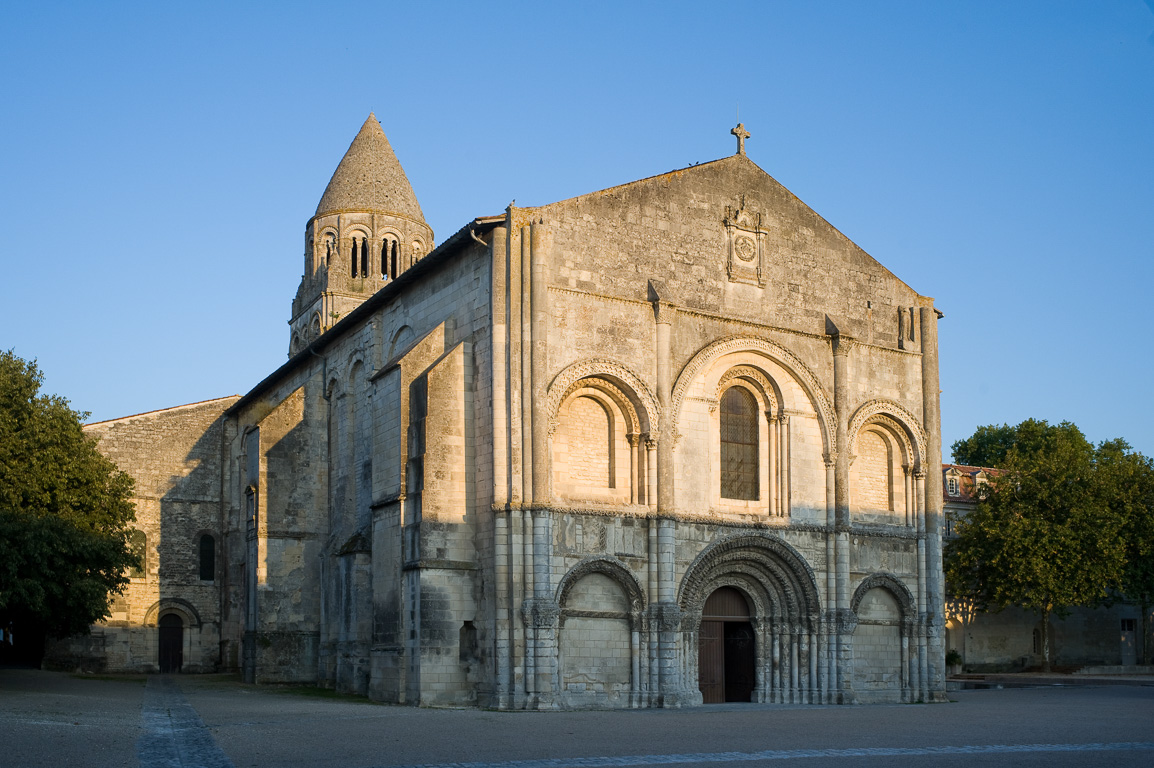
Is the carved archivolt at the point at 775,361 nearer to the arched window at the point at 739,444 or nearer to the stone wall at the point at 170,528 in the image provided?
the arched window at the point at 739,444

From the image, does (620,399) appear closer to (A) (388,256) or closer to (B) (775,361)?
(B) (775,361)

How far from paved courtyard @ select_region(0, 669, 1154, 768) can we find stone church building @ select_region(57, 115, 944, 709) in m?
2.15

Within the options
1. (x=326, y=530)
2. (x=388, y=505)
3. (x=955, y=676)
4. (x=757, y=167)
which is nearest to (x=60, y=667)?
(x=326, y=530)

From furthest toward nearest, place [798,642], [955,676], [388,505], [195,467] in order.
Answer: [955,676]
[195,467]
[798,642]
[388,505]

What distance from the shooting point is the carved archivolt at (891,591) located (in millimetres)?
28859

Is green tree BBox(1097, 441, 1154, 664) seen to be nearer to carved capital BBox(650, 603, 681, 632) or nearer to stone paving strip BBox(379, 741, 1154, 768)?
carved capital BBox(650, 603, 681, 632)

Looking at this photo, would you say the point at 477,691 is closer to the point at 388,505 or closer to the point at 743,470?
the point at 388,505

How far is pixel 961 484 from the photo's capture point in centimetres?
5547

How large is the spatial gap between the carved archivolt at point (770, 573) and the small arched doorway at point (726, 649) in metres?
0.44

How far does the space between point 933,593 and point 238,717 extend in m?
17.5

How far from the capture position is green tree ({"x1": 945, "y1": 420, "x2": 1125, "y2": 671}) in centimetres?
4397

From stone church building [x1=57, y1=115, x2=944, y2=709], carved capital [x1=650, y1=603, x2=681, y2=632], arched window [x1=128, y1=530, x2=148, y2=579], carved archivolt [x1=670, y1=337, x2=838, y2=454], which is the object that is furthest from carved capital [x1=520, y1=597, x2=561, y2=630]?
arched window [x1=128, y1=530, x2=148, y2=579]

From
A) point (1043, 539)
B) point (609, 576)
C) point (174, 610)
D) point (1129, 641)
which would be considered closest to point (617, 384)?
point (609, 576)

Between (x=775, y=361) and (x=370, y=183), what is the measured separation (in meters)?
27.8
